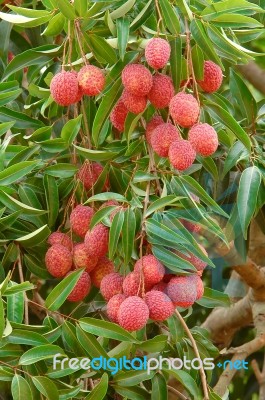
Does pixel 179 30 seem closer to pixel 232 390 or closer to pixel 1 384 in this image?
pixel 1 384

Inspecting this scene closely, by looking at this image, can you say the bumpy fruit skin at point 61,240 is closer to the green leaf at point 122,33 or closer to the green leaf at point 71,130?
the green leaf at point 71,130

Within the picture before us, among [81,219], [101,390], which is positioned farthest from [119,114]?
[101,390]

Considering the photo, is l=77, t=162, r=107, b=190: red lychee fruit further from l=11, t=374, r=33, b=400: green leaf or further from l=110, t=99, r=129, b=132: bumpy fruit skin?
l=11, t=374, r=33, b=400: green leaf

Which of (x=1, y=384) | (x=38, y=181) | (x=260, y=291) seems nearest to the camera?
(x=38, y=181)

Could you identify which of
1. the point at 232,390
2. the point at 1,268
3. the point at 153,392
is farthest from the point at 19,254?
the point at 232,390

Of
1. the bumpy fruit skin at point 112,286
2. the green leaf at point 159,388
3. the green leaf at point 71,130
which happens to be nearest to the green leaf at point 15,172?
the green leaf at point 71,130

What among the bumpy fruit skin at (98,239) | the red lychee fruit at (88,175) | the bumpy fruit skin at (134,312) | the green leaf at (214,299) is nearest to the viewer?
the bumpy fruit skin at (134,312)

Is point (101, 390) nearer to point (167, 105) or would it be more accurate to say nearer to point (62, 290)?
point (62, 290)
